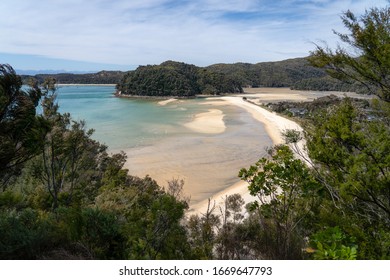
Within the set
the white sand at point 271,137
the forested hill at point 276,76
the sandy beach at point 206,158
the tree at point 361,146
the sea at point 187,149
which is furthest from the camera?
the forested hill at point 276,76

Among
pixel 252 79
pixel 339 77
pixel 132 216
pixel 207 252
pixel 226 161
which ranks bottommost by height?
pixel 226 161

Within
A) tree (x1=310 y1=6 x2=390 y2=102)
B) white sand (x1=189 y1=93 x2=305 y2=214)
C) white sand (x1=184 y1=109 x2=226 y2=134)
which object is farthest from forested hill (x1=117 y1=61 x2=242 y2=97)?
tree (x1=310 y1=6 x2=390 y2=102)

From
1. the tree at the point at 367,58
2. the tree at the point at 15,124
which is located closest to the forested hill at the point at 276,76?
the tree at the point at 367,58

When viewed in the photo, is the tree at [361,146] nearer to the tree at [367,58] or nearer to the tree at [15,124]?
the tree at [367,58]

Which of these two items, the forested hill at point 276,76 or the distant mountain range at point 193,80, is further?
the forested hill at point 276,76

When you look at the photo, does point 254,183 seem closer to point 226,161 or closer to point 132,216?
point 132,216

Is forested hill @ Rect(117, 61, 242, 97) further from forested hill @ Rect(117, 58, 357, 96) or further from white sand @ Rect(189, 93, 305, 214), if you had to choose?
white sand @ Rect(189, 93, 305, 214)

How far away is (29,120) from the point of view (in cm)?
543

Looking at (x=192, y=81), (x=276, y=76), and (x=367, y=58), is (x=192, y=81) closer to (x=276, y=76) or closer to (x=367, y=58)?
(x=276, y=76)

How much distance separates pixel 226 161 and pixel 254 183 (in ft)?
51.1

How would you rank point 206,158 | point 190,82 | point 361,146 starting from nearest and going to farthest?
1. point 361,146
2. point 206,158
3. point 190,82

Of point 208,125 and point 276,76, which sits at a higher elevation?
point 276,76

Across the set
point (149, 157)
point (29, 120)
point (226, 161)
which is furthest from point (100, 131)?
point (29, 120)

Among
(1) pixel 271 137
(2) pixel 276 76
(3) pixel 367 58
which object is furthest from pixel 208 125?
(2) pixel 276 76
